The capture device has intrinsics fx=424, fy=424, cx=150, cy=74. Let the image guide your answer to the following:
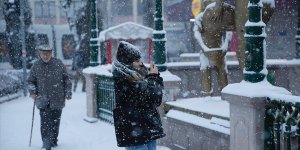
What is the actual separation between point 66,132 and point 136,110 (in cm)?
524

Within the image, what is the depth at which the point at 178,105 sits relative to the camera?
22.0 feet

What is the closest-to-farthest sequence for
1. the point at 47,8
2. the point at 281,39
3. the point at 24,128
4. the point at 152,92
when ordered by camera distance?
1. the point at 152,92
2. the point at 24,128
3. the point at 281,39
4. the point at 47,8

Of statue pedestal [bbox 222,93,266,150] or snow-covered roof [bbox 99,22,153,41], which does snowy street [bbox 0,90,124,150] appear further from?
snow-covered roof [bbox 99,22,153,41]

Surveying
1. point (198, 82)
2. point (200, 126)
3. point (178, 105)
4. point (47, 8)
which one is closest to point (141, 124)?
point (200, 126)

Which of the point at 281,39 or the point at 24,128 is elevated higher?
the point at 281,39

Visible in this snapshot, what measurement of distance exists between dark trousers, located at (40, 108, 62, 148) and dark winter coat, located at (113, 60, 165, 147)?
3.48m

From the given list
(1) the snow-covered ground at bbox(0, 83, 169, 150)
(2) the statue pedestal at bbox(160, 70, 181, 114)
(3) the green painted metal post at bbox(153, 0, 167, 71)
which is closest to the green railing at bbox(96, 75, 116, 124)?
(1) the snow-covered ground at bbox(0, 83, 169, 150)

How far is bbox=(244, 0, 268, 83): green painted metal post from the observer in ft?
14.3

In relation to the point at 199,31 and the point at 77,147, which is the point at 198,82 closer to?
the point at 199,31

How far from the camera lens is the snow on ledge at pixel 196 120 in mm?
5338

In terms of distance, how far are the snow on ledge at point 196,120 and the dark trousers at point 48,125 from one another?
1.95m

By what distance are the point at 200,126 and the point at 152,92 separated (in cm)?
216

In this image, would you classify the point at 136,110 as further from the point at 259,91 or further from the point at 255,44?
the point at 255,44

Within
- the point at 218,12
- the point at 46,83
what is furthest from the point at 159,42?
the point at 46,83
